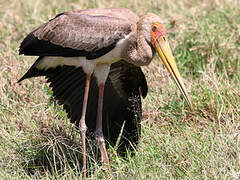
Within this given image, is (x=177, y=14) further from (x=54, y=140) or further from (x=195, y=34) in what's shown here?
(x=54, y=140)

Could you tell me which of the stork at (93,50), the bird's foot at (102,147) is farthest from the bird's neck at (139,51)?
the bird's foot at (102,147)

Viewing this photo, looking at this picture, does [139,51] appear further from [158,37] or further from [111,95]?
[111,95]

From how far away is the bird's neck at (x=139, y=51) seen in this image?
507 centimetres

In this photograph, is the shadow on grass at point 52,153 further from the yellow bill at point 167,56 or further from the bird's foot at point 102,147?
the yellow bill at point 167,56

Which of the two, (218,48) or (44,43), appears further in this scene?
(218,48)

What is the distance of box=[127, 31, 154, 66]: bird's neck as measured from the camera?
200 inches

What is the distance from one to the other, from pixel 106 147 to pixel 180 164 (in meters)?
1.18

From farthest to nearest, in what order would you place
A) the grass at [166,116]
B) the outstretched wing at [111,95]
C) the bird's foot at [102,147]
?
the outstretched wing at [111,95]
the bird's foot at [102,147]
the grass at [166,116]

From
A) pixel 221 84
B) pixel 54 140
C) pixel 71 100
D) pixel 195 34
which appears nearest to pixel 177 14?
pixel 195 34

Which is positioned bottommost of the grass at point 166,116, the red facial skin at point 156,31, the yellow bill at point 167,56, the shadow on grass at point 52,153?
the shadow on grass at point 52,153

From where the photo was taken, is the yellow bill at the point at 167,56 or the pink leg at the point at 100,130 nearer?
the yellow bill at the point at 167,56

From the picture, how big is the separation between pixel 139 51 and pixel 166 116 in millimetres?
930

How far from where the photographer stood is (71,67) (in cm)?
546

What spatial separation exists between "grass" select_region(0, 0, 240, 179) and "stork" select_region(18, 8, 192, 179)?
0.25 metres
